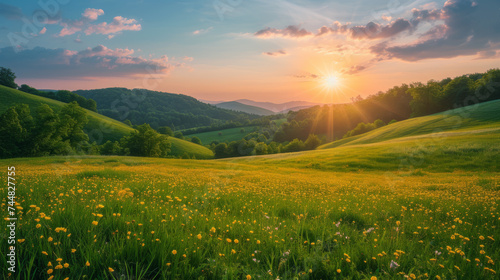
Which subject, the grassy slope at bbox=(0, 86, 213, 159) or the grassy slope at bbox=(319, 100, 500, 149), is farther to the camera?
the grassy slope at bbox=(0, 86, 213, 159)

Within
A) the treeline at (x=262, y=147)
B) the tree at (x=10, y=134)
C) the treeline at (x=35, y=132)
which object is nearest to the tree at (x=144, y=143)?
the treeline at (x=35, y=132)

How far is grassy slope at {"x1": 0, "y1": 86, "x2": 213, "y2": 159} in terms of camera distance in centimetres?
9138

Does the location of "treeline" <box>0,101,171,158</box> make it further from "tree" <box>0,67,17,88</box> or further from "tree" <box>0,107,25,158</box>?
"tree" <box>0,67,17,88</box>

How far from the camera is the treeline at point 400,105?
92.2 m

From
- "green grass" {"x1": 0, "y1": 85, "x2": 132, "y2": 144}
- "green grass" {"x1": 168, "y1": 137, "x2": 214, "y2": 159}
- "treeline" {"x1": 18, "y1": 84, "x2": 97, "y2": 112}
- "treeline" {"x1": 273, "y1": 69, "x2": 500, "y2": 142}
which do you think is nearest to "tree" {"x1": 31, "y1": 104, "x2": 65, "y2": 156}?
"green grass" {"x1": 0, "y1": 85, "x2": 132, "y2": 144}

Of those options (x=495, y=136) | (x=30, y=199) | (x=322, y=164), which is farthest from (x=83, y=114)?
(x=495, y=136)

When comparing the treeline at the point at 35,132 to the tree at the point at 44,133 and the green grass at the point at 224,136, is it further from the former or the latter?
the green grass at the point at 224,136

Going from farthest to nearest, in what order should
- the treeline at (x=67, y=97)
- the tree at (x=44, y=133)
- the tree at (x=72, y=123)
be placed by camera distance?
the treeline at (x=67, y=97)
the tree at (x=72, y=123)
the tree at (x=44, y=133)

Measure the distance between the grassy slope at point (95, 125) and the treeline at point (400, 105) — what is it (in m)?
63.4

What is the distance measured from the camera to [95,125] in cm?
10531

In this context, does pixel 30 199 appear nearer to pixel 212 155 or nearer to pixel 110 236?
pixel 110 236

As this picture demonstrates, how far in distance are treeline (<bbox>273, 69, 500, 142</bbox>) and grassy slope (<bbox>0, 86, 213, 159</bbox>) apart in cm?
6343

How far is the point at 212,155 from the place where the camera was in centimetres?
12975

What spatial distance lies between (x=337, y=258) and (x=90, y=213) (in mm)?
3876
